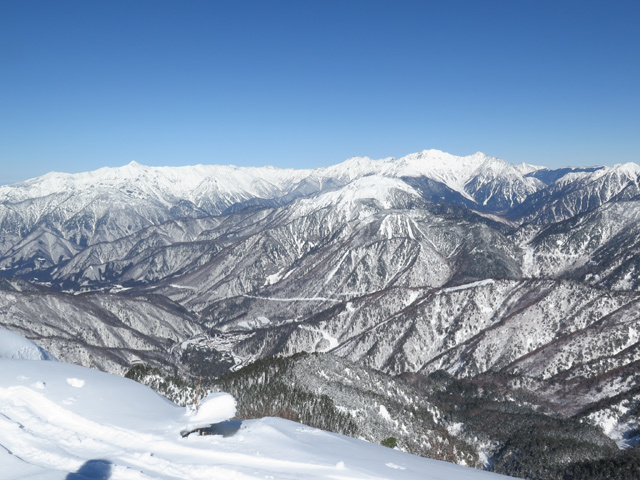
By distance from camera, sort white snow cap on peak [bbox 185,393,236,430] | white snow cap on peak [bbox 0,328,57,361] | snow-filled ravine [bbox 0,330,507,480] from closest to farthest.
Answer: snow-filled ravine [bbox 0,330,507,480] < white snow cap on peak [bbox 185,393,236,430] < white snow cap on peak [bbox 0,328,57,361]

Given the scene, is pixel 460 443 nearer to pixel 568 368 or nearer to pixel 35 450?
pixel 568 368

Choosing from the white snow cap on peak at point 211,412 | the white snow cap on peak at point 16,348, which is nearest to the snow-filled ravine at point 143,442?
the white snow cap on peak at point 211,412

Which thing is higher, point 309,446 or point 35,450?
point 35,450

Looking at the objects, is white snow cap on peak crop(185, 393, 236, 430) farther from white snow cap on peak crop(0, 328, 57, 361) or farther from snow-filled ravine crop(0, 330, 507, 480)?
white snow cap on peak crop(0, 328, 57, 361)

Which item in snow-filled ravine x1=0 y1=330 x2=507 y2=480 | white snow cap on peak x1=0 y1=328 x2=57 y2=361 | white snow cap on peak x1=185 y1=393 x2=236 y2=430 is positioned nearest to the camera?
snow-filled ravine x1=0 y1=330 x2=507 y2=480

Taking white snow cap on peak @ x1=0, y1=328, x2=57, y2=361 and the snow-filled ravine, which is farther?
white snow cap on peak @ x1=0, y1=328, x2=57, y2=361

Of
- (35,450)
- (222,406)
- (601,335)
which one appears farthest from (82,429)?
(601,335)

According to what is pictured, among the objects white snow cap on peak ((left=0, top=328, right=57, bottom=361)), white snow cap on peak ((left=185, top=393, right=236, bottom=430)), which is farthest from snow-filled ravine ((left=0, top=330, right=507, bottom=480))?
white snow cap on peak ((left=0, top=328, right=57, bottom=361))

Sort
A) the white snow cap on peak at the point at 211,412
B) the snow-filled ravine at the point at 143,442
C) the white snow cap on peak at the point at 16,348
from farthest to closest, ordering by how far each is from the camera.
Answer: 1. the white snow cap on peak at the point at 16,348
2. the white snow cap on peak at the point at 211,412
3. the snow-filled ravine at the point at 143,442

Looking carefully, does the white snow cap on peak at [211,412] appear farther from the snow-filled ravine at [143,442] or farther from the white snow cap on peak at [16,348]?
the white snow cap on peak at [16,348]
